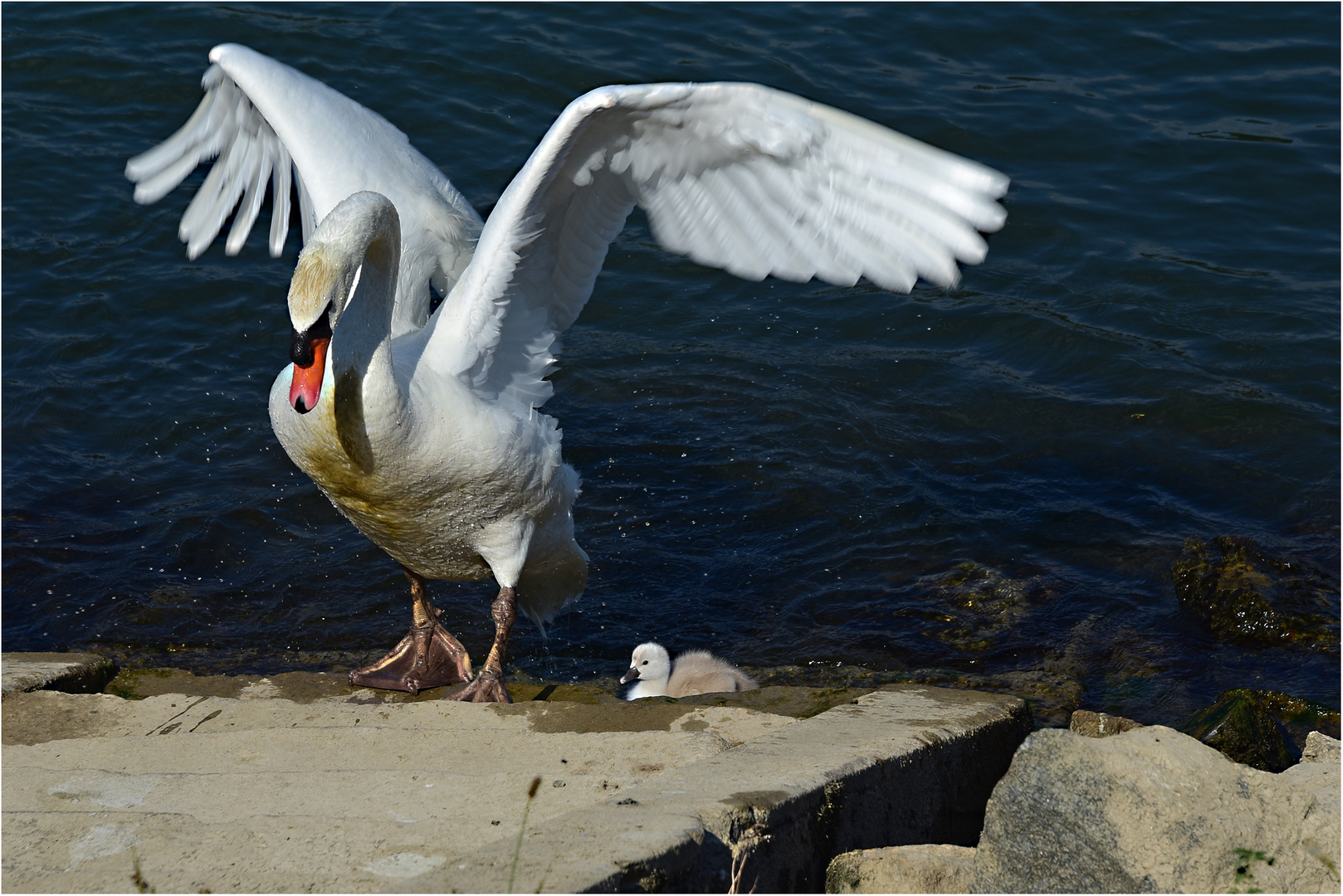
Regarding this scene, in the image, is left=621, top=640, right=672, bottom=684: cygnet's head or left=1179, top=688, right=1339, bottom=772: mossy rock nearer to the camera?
left=1179, top=688, right=1339, bottom=772: mossy rock

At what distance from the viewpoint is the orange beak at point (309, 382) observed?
3959 mm

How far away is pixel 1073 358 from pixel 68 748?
701 centimetres

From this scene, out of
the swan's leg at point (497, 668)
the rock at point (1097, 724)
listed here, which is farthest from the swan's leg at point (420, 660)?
the rock at point (1097, 724)

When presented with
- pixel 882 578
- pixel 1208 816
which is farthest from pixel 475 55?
pixel 1208 816

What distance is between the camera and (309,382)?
398cm

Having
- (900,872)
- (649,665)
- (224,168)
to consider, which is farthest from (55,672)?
(900,872)

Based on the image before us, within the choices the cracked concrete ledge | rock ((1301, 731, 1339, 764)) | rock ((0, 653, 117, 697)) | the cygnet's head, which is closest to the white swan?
the cygnet's head

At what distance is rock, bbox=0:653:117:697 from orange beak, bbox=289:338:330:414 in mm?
1726

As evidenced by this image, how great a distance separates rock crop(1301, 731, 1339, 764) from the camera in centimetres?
424

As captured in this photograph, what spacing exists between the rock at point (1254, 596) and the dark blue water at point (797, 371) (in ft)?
0.40

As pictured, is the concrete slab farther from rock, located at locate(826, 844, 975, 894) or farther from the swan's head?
the swan's head

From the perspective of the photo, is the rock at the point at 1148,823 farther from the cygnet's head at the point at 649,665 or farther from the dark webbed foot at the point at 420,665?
the dark webbed foot at the point at 420,665

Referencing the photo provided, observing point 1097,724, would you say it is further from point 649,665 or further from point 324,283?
point 324,283

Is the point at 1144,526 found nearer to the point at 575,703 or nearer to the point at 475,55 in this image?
the point at 575,703
